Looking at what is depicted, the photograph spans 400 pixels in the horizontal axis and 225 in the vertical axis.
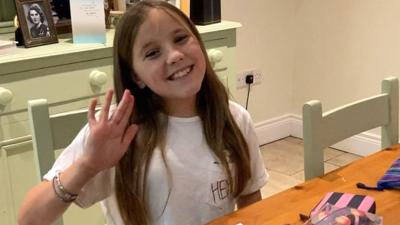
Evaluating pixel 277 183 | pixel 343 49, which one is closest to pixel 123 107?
pixel 277 183

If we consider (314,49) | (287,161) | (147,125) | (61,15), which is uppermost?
(61,15)

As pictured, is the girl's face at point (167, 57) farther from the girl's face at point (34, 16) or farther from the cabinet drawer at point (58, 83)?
the girl's face at point (34, 16)

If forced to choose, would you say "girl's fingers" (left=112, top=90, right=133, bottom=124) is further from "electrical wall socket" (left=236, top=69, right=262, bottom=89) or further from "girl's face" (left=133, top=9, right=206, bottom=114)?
"electrical wall socket" (left=236, top=69, right=262, bottom=89)

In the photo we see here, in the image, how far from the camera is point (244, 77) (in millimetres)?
3420

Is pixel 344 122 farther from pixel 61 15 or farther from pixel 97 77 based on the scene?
pixel 61 15

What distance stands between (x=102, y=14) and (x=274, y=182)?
1343mm

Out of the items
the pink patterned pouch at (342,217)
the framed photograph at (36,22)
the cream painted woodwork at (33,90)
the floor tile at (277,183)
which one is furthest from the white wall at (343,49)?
the pink patterned pouch at (342,217)

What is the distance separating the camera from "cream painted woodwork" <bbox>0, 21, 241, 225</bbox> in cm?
196

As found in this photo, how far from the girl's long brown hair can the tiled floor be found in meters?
1.59

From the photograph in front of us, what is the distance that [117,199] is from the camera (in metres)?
1.23

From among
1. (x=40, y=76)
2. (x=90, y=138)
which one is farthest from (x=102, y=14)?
(x=90, y=138)

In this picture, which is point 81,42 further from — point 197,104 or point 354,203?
point 354,203

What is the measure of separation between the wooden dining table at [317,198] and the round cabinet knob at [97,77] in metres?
1.05

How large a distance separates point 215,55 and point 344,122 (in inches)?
40.8
